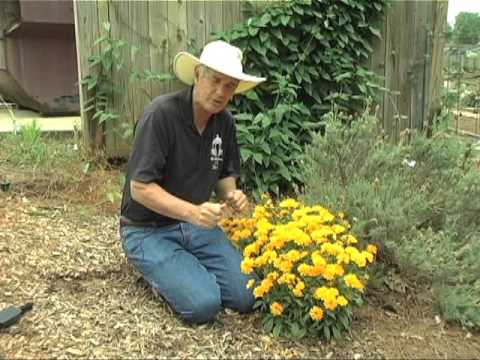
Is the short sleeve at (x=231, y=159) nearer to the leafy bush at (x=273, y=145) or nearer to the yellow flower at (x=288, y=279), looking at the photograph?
the yellow flower at (x=288, y=279)

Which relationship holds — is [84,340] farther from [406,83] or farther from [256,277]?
[406,83]

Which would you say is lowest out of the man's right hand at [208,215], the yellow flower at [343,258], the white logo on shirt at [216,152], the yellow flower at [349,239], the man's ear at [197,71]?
the yellow flower at [343,258]

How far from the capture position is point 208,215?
8.17ft

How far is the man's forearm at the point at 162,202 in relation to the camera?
2557 mm

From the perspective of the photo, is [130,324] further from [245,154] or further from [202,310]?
[245,154]

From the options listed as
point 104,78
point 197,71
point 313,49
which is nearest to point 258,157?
point 313,49

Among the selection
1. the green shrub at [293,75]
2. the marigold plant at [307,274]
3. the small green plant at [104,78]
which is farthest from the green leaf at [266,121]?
the marigold plant at [307,274]

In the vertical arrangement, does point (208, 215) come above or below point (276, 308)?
above

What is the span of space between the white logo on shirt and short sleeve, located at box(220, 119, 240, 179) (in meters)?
0.08

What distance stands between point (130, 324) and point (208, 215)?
576 mm

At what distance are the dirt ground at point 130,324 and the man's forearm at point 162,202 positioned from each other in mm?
465

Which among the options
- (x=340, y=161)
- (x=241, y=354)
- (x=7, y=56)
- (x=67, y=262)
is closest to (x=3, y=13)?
(x=7, y=56)

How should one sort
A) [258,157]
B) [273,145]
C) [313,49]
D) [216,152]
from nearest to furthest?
[216,152] < [258,157] < [273,145] < [313,49]

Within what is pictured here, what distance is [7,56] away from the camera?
6.34 metres
